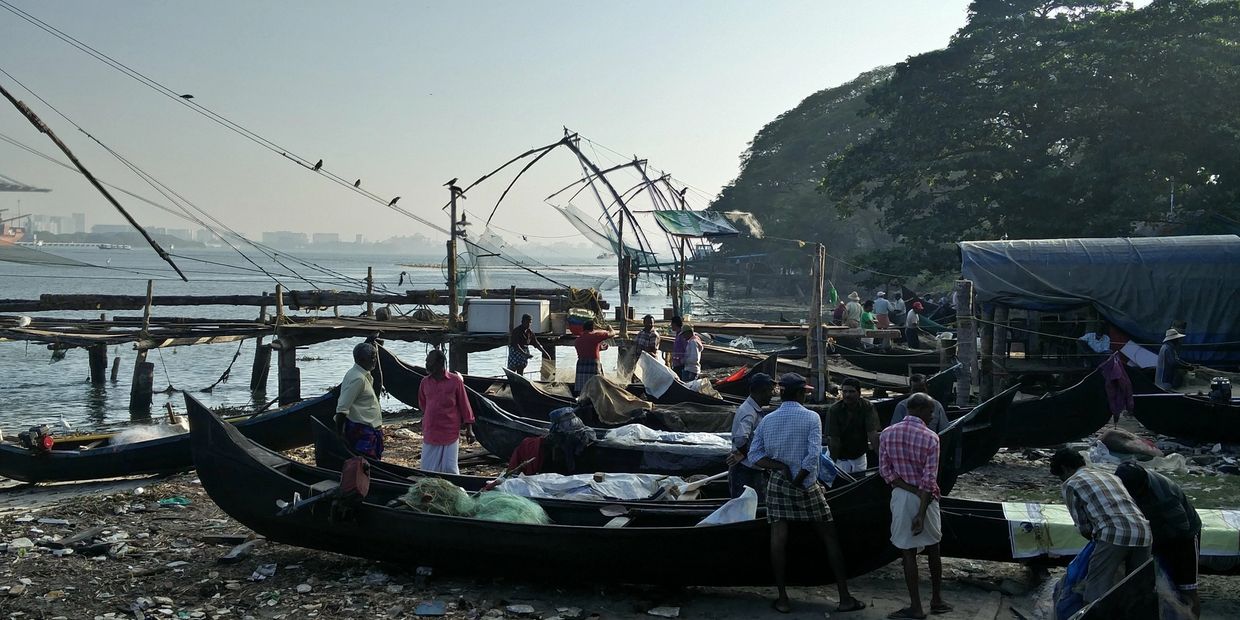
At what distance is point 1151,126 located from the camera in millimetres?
23453

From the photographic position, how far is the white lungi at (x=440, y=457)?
340 inches

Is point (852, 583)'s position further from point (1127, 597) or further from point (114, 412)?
point (114, 412)

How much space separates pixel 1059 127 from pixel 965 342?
51.4ft

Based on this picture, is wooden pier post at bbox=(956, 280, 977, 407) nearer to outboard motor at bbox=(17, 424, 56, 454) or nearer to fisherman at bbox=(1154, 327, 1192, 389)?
fisherman at bbox=(1154, 327, 1192, 389)

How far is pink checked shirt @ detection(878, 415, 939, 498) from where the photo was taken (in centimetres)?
572

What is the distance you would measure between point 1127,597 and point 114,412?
22.0 metres

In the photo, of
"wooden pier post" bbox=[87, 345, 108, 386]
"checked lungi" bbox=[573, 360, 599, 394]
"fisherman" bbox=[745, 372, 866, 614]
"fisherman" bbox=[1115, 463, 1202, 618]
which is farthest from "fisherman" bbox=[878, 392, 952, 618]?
"wooden pier post" bbox=[87, 345, 108, 386]

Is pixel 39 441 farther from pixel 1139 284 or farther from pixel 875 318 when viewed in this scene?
pixel 875 318

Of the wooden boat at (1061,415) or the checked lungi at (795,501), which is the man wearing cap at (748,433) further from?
the wooden boat at (1061,415)

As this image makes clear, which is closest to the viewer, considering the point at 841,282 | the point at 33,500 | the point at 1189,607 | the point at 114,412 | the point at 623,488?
the point at 1189,607

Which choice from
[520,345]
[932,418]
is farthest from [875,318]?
[932,418]

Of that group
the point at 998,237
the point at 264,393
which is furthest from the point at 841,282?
the point at 264,393

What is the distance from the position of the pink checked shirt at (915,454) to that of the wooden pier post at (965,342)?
7580mm

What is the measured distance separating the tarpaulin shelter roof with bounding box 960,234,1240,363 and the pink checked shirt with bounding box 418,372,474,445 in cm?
1023
